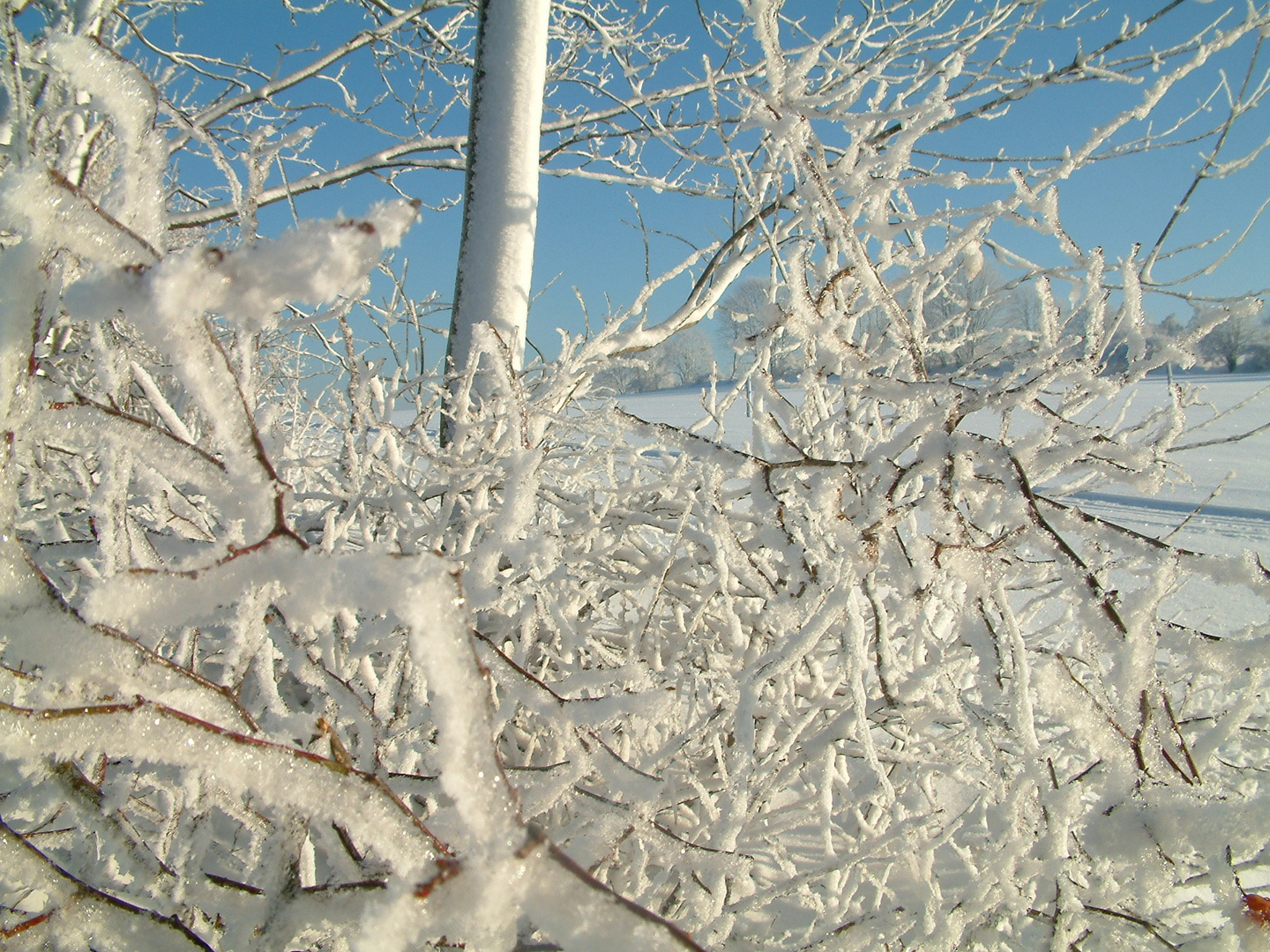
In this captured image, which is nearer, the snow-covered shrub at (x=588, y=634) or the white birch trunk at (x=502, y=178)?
the snow-covered shrub at (x=588, y=634)

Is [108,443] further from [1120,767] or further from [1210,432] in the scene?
[1210,432]

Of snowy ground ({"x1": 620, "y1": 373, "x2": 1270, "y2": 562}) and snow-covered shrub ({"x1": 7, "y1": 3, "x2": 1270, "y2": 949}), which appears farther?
snowy ground ({"x1": 620, "y1": 373, "x2": 1270, "y2": 562})

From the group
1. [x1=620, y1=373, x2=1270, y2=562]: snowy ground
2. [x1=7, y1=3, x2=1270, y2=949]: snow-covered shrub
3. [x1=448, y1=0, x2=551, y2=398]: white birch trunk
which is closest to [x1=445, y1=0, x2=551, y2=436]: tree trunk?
[x1=448, y1=0, x2=551, y2=398]: white birch trunk

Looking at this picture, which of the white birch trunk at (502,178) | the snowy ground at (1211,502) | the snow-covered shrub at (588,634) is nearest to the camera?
the snow-covered shrub at (588,634)

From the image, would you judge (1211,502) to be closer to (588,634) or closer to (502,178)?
→ (588,634)

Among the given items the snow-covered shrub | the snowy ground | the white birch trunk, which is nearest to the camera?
the snow-covered shrub

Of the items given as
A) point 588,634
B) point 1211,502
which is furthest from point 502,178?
point 1211,502

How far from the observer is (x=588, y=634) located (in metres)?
1.39

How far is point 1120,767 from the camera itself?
0.60 m

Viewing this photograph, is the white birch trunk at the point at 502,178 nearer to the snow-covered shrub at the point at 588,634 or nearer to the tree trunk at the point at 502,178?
the tree trunk at the point at 502,178

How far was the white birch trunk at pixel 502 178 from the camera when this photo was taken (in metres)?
1.70

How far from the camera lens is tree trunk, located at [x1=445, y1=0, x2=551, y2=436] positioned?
67.0 inches

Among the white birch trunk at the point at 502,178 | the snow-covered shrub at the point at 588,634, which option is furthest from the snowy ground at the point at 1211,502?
the snow-covered shrub at the point at 588,634

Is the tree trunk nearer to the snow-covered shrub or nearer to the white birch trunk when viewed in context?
the white birch trunk
